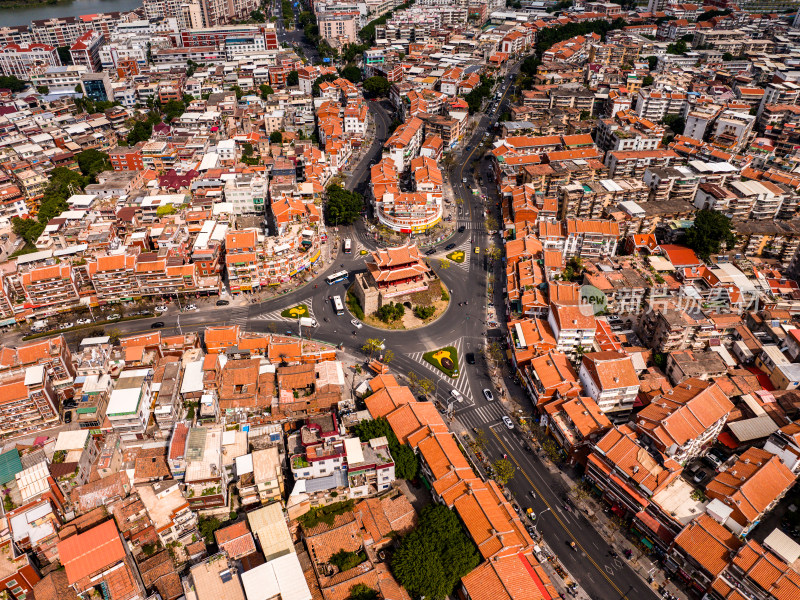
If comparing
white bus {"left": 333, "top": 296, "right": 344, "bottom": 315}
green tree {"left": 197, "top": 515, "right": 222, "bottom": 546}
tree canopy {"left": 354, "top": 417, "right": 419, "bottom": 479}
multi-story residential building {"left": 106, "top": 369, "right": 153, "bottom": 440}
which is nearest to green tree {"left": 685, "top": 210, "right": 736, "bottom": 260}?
white bus {"left": 333, "top": 296, "right": 344, "bottom": 315}

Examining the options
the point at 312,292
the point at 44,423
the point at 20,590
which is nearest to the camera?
the point at 20,590

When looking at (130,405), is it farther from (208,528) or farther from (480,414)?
(480,414)

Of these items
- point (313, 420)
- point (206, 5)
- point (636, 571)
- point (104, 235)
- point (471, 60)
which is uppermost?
point (206, 5)

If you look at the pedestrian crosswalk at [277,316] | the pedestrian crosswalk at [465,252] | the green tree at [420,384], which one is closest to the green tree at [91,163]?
the pedestrian crosswalk at [277,316]

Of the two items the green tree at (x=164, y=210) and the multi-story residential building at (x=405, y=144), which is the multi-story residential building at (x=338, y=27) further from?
the green tree at (x=164, y=210)

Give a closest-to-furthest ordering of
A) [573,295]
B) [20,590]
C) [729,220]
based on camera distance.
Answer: [20,590], [573,295], [729,220]

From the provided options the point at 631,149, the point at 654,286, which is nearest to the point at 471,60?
the point at 631,149

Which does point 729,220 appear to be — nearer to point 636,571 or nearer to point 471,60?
point 636,571
